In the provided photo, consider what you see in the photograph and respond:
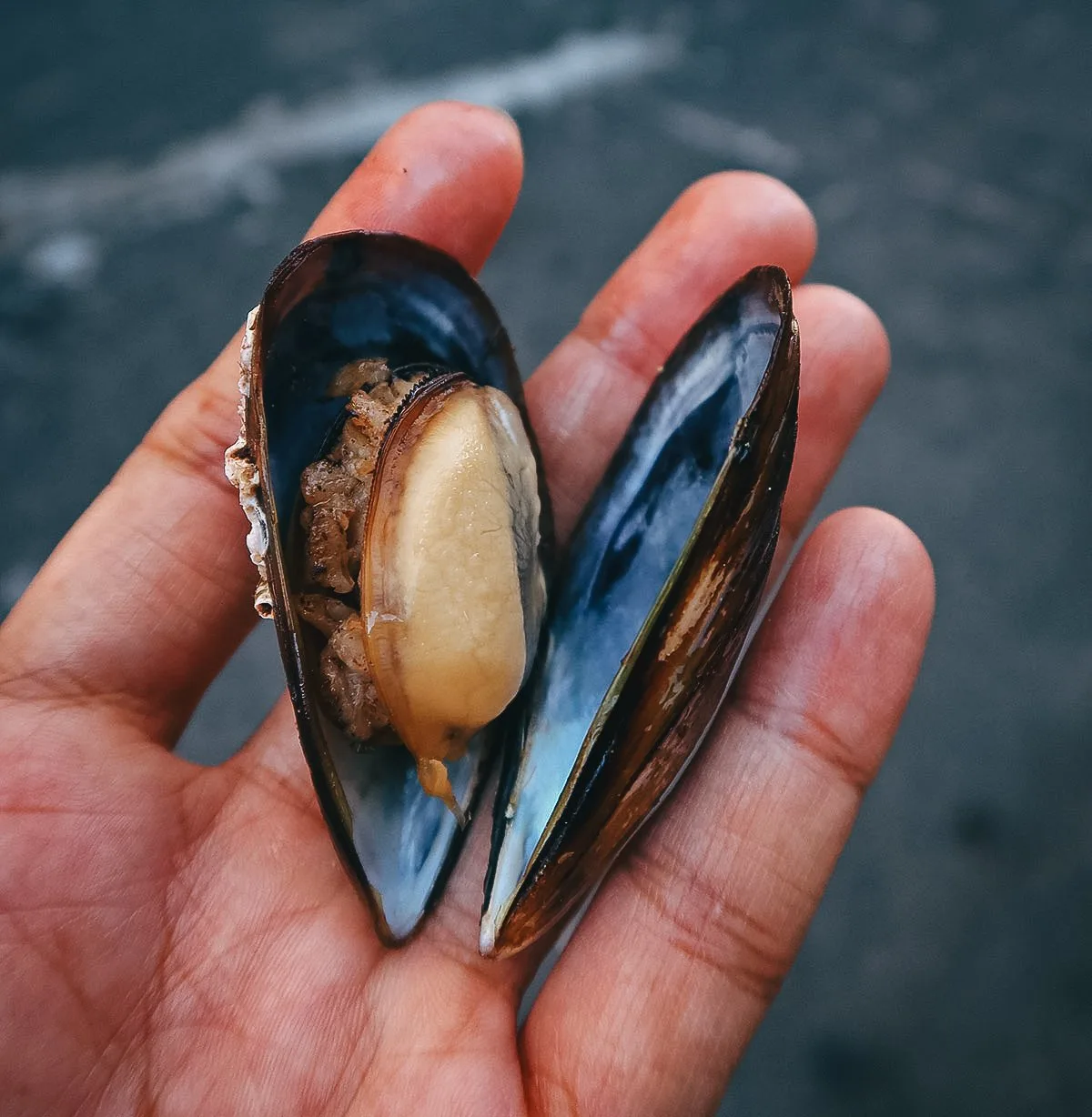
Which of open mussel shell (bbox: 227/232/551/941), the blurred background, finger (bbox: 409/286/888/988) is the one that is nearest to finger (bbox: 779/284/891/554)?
finger (bbox: 409/286/888/988)

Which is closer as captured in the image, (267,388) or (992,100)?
(267,388)

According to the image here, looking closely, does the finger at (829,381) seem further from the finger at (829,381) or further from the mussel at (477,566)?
the mussel at (477,566)

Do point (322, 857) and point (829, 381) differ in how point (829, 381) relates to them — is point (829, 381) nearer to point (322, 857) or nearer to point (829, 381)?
point (829, 381)

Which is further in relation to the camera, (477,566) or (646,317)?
(646,317)

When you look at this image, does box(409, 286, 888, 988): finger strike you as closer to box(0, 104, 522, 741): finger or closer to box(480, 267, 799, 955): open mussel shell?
box(480, 267, 799, 955): open mussel shell

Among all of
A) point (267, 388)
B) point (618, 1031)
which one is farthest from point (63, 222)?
point (618, 1031)

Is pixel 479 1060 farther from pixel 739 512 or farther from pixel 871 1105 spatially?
pixel 871 1105

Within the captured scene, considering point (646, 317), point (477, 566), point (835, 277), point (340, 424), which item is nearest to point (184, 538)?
point (340, 424)
